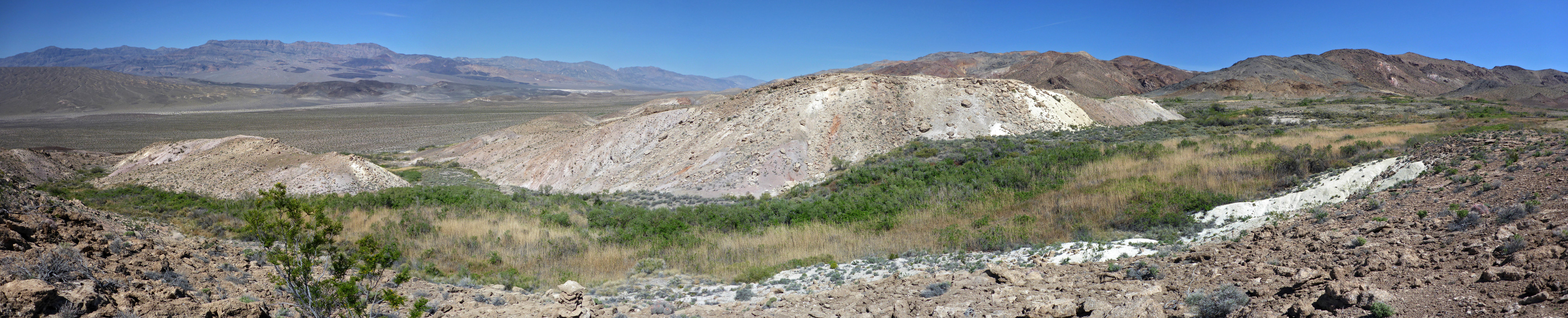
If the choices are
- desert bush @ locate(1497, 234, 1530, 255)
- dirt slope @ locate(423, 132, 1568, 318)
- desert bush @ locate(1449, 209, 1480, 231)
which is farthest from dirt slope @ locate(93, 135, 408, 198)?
desert bush @ locate(1449, 209, 1480, 231)

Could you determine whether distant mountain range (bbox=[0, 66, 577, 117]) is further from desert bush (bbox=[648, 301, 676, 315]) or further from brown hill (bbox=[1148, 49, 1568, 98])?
brown hill (bbox=[1148, 49, 1568, 98])

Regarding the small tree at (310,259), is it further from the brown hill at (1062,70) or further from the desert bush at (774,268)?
the brown hill at (1062,70)

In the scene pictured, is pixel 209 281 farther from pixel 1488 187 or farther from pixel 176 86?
pixel 176 86

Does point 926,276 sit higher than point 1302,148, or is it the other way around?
point 1302,148

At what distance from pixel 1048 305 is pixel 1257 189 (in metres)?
7.94

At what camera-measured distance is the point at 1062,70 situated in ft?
312

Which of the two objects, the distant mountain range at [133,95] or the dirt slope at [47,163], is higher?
the distant mountain range at [133,95]

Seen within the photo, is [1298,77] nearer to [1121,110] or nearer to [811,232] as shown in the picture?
[1121,110]

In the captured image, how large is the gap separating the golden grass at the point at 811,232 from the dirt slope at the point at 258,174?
25.2 ft

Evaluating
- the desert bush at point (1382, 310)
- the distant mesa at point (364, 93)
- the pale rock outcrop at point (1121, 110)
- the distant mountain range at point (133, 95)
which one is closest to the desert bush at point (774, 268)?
the desert bush at point (1382, 310)

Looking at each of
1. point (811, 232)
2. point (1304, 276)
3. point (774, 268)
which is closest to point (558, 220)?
point (811, 232)

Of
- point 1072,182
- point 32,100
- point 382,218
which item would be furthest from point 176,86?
point 1072,182

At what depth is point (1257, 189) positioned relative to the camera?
34.2 feet

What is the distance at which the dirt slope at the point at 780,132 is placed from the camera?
19.0 meters
